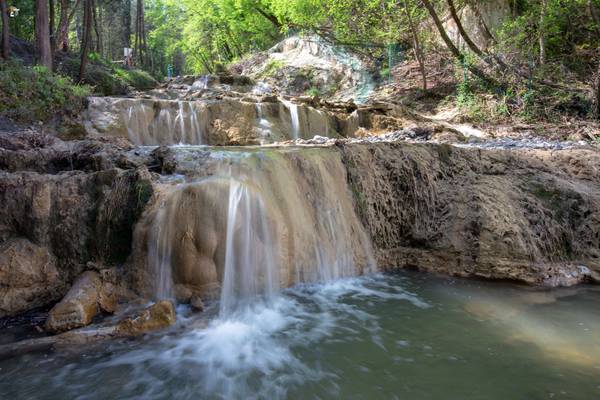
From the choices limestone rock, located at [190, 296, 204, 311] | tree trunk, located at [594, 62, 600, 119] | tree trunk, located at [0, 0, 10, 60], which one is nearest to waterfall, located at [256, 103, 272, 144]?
limestone rock, located at [190, 296, 204, 311]

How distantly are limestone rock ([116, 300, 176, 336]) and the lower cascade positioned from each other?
16.7 inches

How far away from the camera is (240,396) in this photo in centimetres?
325

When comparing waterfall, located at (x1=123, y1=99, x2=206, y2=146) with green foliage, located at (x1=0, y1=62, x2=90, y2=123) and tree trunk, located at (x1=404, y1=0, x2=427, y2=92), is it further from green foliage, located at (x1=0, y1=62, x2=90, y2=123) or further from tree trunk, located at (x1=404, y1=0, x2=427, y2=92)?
tree trunk, located at (x1=404, y1=0, x2=427, y2=92)

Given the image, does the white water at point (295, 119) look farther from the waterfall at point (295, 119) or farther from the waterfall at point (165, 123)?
the waterfall at point (165, 123)

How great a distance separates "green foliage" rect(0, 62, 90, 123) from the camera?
25.7ft

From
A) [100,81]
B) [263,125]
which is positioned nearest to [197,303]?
[263,125]

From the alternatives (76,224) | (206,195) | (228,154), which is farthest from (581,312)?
(76,224)

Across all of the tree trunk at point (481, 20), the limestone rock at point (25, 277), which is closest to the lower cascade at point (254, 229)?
the limestone rock at point (25, 277)

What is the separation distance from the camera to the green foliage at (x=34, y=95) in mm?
7844

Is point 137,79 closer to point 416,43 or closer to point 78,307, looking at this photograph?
point 416,43

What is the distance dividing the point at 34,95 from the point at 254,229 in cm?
629

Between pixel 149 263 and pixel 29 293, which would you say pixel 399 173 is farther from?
pixel 29 293

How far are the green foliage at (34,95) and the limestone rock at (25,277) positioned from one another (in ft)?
14.1

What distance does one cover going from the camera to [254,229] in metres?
5.08
